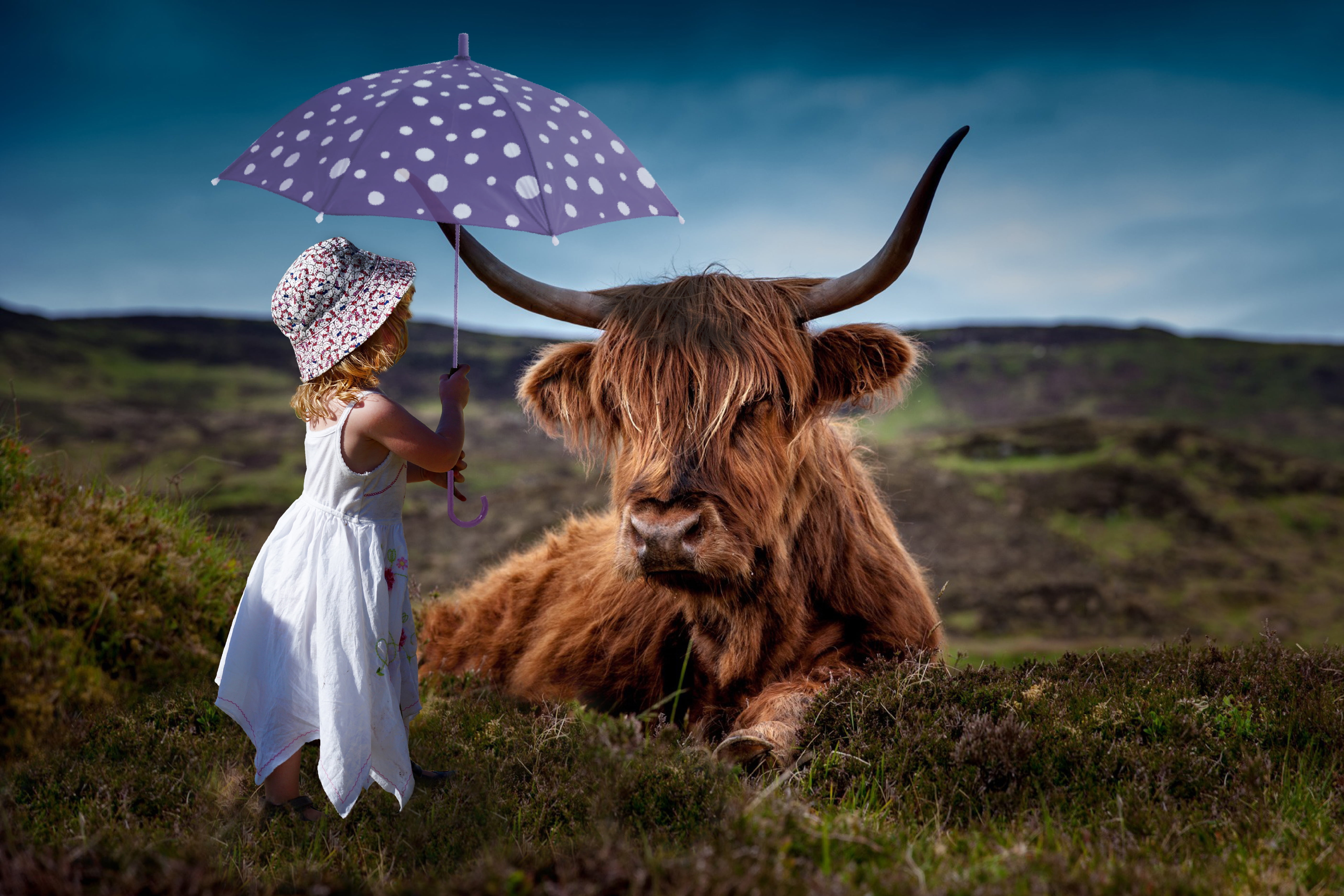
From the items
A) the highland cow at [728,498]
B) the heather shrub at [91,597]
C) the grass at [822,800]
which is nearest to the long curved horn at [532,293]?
the highland cow at [728,498]

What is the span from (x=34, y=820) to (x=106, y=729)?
2.77 ft

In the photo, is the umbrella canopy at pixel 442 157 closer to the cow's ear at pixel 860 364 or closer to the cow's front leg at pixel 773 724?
the cow's ear at pixel 860 364

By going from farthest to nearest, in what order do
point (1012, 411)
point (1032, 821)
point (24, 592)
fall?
point (1012, 411), point (24, 592), point (1032, 821)

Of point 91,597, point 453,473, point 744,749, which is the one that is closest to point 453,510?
point 453,473

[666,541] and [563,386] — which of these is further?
[563,386]

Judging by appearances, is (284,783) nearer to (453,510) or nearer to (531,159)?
(453,510)

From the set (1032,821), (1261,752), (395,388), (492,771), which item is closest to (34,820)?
(492,771)

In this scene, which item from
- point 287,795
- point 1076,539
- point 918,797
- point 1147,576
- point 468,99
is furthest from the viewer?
point 1076,539

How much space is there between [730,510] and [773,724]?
0.81 metres

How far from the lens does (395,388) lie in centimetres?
3438

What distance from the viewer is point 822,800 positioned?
2.82m

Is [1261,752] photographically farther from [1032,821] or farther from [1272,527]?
[1272,527]

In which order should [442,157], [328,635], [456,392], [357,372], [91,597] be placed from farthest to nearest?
[91,597], [442,157], [456,392], [357,372], [328,635]

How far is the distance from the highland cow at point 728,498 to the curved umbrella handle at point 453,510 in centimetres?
53
